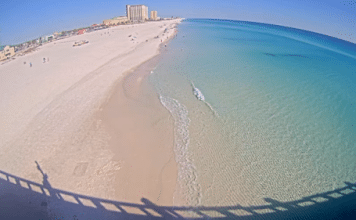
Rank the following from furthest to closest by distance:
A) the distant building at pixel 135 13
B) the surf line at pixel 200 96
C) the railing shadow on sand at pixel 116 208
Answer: the distant building at pixel 135 13 → the surf line at pixel 200 96 → the railing shadow on sand at pixel 116 208

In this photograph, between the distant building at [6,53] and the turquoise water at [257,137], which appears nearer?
the turquoise water at [257,137]

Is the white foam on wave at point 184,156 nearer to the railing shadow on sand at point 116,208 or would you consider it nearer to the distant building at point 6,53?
the railing shadow on sand at point 116,208

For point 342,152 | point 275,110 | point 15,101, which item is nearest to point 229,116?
point 275,110

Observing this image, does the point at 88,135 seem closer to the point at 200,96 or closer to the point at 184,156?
the point at 184,156

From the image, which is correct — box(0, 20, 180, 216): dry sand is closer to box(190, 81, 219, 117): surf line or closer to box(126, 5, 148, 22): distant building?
box(190, 81, 219, 117): surf line

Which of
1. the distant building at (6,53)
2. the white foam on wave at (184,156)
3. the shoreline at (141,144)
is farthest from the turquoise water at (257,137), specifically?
the distant building at (6,53)

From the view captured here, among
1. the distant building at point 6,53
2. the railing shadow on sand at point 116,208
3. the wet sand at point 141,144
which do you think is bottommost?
the railing shadow on sand at point 116,208

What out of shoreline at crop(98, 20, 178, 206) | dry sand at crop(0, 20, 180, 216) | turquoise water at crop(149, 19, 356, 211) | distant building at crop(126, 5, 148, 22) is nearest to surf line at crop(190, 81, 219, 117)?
turquoise water at crop(149, 19, 356, 211)
